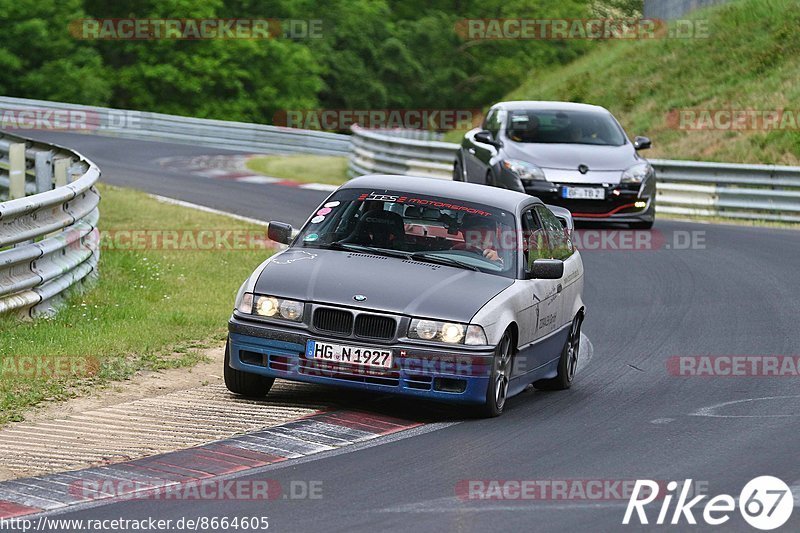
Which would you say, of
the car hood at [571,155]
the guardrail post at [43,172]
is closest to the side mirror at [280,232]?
the guardrail post at [43,172]

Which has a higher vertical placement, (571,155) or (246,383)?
(571,155)

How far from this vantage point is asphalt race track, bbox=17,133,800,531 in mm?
6578

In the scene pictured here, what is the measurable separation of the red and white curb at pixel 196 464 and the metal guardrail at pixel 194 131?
1229 inches

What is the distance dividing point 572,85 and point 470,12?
1697 inches

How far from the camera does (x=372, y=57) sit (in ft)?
235

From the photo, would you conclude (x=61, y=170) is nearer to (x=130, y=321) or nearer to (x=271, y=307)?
(x=130, y=321)

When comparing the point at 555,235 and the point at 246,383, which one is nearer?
the point at 246,383

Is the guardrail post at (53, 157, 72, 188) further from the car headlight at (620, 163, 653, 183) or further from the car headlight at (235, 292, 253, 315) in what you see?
the car headlight at (235, 292, 253, 315)

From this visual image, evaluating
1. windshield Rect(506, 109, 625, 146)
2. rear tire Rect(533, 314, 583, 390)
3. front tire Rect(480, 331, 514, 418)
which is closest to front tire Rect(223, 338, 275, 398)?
front tire Rect(480, 331, 514, 418)

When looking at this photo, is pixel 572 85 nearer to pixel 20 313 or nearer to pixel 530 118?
pixel 530 118

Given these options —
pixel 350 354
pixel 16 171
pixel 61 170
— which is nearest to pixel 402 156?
pixel 16 171

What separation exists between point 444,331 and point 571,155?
35.9ft

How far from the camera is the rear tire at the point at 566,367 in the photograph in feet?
34.7

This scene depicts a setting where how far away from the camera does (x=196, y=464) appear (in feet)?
24.5
